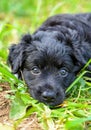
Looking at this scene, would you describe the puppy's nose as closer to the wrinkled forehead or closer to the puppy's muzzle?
the puppy's muzzle

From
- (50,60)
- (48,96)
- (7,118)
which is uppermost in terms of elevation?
(50,60)

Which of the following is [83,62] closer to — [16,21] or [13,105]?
[13,105]

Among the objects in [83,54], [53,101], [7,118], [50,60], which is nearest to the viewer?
[7,118]

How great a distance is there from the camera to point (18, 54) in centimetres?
589

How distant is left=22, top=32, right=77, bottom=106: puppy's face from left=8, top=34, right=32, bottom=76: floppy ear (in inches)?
2.8

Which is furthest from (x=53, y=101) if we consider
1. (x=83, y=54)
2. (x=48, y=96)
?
(x=83, y=54)

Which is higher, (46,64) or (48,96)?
(46,64)

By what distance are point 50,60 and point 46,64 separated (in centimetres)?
7

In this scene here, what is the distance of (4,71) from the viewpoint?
5.58 metres

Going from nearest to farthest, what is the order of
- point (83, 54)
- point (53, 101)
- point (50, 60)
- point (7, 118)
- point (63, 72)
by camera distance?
point (7, 118) < point (53, 101) < point (50, 60) < point (63, 72) < point (83, 54)

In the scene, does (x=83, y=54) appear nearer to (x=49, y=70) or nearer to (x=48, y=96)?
(x=49, y=70)

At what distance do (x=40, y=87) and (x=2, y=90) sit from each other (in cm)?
62

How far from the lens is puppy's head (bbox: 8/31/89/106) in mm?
5352

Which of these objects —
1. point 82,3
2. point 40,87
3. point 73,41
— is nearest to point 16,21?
point 82,3
